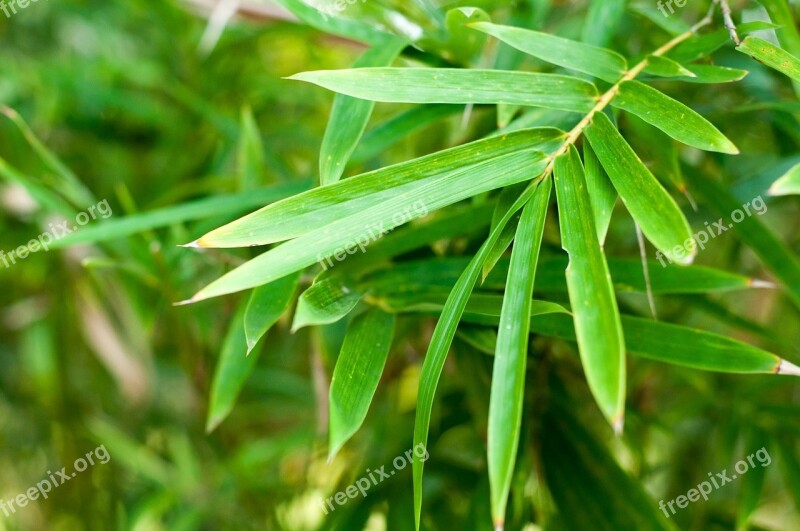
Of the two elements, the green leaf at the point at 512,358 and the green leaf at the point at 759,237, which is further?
the green leaf at the point at 759,237

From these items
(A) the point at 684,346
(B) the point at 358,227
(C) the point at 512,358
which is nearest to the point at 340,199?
(B) the point at 358,227

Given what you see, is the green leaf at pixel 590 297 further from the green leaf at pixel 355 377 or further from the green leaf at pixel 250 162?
the green leaf at pixel 250 162

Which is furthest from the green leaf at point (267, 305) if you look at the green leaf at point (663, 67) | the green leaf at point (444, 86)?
the green leaf at point (663, 67)

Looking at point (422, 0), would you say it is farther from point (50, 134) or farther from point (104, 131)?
point (50, 134)

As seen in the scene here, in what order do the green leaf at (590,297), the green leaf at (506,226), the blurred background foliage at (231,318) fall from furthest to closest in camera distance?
the blurred background foliage at (231,318) → the green leaf at (506,226) → the green leaf at (590,297)

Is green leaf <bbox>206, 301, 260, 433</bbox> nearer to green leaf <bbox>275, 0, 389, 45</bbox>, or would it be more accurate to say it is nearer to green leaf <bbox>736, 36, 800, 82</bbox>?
green leaf <bbox>275, 0, 389, 45</bbox>

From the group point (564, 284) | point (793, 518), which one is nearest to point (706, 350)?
point (564, 284)
